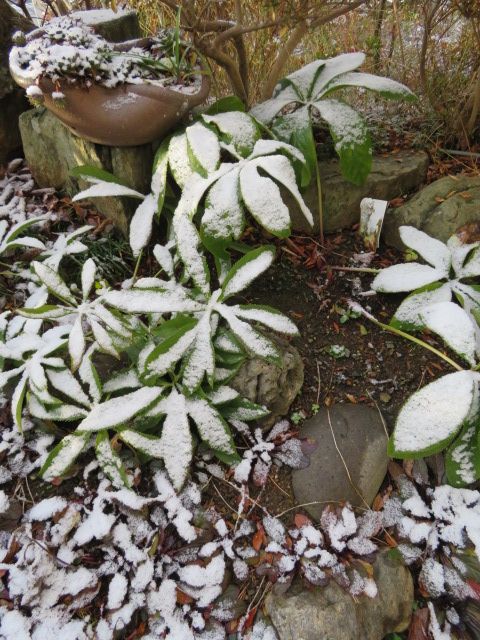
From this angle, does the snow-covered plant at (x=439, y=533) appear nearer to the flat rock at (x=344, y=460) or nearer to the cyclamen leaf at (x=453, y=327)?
the flat rock at (x=344, y=460)

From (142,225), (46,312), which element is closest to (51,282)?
(46,312)

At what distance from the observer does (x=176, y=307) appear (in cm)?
125

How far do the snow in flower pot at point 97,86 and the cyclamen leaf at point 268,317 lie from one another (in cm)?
72

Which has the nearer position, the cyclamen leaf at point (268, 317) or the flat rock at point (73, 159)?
the cyclamen leaf at point (268, 317)

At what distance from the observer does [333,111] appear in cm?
153

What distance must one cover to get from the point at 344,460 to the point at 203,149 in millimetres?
1022

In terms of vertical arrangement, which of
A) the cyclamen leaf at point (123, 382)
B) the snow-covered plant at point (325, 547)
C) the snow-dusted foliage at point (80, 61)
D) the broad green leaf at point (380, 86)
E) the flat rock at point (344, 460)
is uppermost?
the snow-dusted foliage at point (80, 61)

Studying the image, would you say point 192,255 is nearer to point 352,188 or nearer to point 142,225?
point 142,225

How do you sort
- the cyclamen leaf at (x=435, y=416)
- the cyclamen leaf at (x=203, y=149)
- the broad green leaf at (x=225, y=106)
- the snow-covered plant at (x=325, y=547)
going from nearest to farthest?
the cyclamen leaf at (x=435, y=416) < the snow-covered plant at (x=325, y=547) < the cyclamen leaf at (x=203, y=149) < the broad green leaf at (x=225, y=106)

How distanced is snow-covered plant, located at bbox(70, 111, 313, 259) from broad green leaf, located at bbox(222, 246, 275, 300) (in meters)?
0.08

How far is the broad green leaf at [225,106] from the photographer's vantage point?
1.62 metres

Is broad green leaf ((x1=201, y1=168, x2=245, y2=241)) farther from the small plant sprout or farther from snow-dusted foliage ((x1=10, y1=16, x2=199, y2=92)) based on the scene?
snow-dusted foliage ((x1=10, y1=16, x2=199, y2=92))

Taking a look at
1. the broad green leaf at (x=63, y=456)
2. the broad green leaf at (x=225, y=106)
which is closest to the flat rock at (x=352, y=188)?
the broad green leaf at (x=225, y=106)

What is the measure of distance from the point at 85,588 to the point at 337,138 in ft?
4.89
